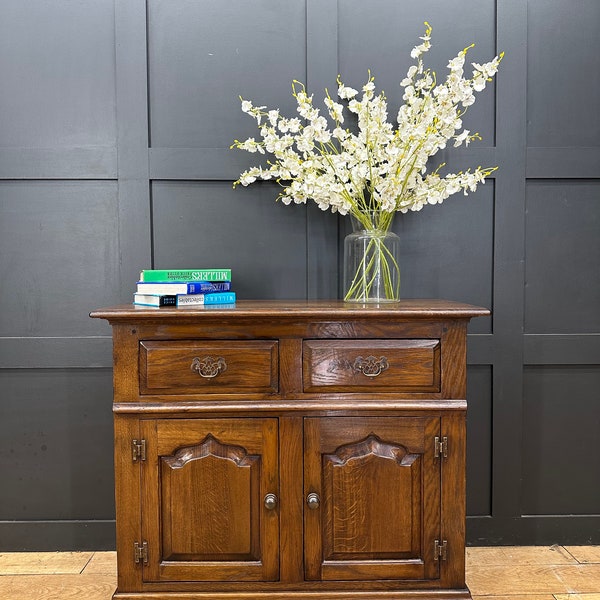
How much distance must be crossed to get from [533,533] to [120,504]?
154 cm

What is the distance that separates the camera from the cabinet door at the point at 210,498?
1.58 metres

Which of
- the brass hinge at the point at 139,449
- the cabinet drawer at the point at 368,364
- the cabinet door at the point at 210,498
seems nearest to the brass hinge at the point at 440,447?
the cabinet drawer at the point at 368,364

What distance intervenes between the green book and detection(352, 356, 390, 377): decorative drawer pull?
0.55 metres

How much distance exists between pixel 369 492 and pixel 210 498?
456mm

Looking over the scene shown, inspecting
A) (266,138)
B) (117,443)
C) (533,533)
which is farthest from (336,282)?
(533,533)

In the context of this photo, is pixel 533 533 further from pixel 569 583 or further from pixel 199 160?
pixel 199 160

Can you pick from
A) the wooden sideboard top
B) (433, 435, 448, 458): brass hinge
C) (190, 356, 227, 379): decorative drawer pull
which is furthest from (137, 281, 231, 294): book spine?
(433, 435, 448, 458): brass hinge

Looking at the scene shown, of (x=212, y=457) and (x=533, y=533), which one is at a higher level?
(x=212, y=457)

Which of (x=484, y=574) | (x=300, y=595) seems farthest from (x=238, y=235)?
(x=484, y=574)

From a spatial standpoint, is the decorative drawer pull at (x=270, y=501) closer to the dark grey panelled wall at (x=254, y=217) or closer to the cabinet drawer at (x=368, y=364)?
the cabinet drawer at (x=368, y=364)

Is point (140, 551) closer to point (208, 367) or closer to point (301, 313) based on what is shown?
point (208, 367)

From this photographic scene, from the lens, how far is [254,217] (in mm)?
2111

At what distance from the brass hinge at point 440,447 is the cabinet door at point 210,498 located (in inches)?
18.0

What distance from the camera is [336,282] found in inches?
83.0
